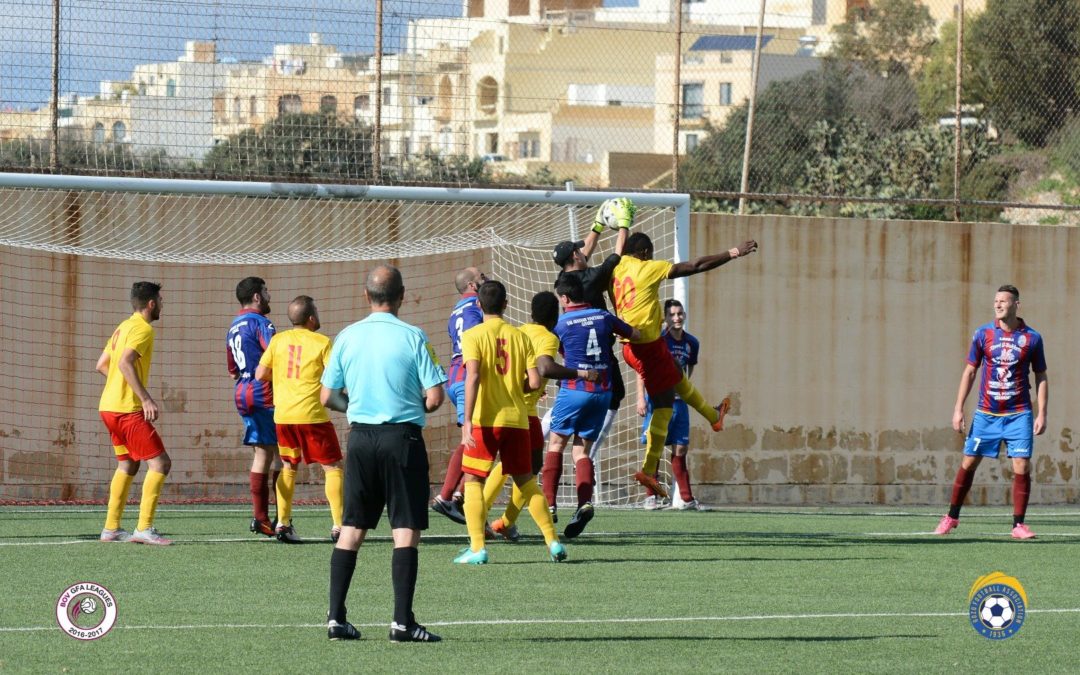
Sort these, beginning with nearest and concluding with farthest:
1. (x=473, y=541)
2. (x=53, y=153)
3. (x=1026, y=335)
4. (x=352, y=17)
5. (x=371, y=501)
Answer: (x=371, y=501) → (x=473, y=541) → (x=1026, y=335) → (x=53, y=153) → (x=352, y=17)

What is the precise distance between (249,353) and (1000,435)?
20.0ft

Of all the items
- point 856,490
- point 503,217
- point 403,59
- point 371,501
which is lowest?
point 856,490

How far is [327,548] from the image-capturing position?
11.1m

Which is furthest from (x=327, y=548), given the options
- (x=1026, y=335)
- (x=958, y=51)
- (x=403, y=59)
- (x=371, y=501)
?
(x=958, y=51)

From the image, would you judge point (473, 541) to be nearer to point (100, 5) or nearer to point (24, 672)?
point (24, 672)

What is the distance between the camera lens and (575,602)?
8.39m

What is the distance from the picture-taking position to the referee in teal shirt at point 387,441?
6980mm

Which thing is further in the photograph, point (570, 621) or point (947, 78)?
point (947, 78)

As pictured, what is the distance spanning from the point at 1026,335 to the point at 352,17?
7963 millimetres

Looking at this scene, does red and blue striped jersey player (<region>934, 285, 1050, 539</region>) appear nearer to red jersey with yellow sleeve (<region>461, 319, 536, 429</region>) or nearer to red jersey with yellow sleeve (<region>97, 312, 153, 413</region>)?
red jersey with yellow sleeve (<region>461, 319, 536, 429</region>)

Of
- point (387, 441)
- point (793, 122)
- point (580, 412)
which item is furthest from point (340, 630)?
point (793, 122)

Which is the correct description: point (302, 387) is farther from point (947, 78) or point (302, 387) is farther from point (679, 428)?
point (947, 78)

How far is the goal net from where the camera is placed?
1592cm

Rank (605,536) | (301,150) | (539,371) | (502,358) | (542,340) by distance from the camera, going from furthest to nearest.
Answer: (301,150), (605,536), (542,340), (539,371), (502,358)
